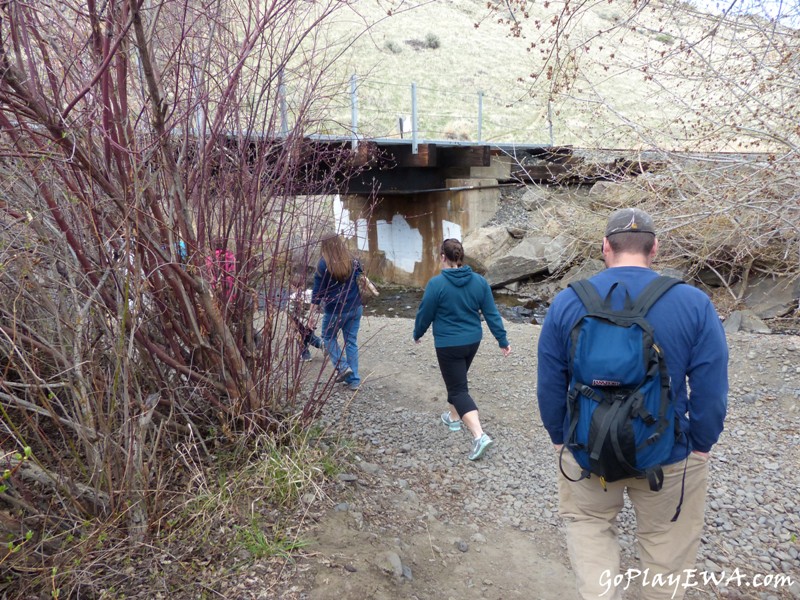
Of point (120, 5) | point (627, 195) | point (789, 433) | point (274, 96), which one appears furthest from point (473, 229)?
point (120, 5)

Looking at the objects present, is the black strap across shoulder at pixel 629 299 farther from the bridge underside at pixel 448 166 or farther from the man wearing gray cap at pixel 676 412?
the bridge underside at pixel 448 166

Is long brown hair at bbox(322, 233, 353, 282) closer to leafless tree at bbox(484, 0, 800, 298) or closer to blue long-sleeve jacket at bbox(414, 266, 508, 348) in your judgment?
blue long-sleeve jacket at bbox(414, 266, 508, 348)

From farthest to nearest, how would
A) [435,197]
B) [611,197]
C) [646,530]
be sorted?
[435,197]
[611,197]
[646,530]

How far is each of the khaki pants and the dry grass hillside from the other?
9.30ft

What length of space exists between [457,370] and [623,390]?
248 cm

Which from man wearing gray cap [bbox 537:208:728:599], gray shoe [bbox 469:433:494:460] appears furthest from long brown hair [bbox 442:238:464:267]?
man wearing gray cap [bbox 537:208:728:599]

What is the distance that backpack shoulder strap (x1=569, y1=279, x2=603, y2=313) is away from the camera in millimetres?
2352

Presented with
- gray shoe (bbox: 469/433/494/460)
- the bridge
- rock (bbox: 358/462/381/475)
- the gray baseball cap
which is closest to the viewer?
the gray baseball cap

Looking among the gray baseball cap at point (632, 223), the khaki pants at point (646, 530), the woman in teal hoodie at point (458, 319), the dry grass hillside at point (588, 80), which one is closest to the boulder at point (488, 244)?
the dry grass hillside at point (588, 80)

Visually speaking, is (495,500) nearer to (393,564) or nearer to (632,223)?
(393,564)

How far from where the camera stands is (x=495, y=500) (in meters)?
4.29

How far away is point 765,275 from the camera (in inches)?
510

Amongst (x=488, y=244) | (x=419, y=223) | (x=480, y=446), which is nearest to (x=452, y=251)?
(x=480, y=446)

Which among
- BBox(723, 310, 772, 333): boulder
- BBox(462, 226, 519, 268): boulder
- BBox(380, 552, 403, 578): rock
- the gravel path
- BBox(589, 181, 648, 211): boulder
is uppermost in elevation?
BBox(589, 181, 648, 211): boulder
